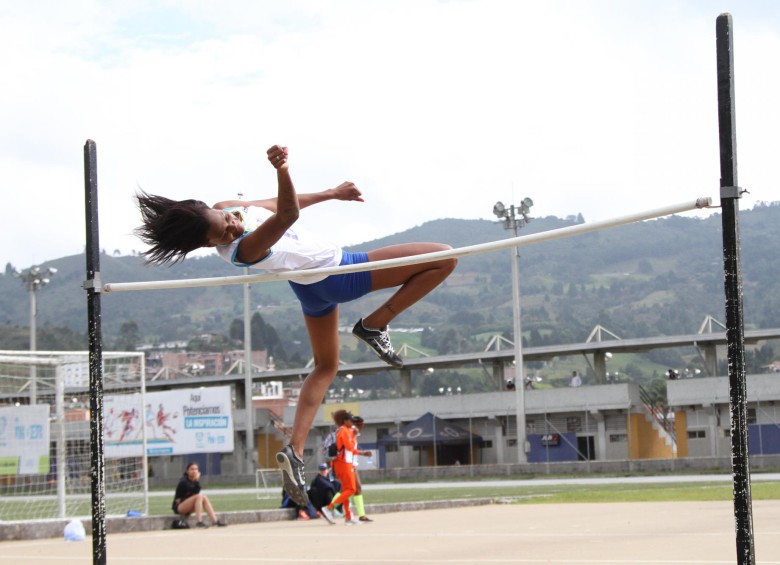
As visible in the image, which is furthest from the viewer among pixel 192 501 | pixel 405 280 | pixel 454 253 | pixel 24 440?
pixel 24 440

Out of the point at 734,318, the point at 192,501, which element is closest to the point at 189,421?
the point at 192,501

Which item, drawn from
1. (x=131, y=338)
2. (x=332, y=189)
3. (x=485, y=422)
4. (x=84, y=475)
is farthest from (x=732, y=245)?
(x=131, y=338)

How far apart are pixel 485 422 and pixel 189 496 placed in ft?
91.0

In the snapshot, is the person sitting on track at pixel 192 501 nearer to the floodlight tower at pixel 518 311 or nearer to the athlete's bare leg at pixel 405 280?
the athlete's bare leg at pixel 405 280

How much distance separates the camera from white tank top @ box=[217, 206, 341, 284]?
569 centimetres

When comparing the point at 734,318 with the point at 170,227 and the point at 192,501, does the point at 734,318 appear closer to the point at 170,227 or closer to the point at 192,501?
the point at 170,227

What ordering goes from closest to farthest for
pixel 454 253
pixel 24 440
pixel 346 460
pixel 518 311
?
pixel 454 253 < pixel 346 460 < pixel 24 440 < pixel 518 311

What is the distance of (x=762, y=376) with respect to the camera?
3447 centimetres

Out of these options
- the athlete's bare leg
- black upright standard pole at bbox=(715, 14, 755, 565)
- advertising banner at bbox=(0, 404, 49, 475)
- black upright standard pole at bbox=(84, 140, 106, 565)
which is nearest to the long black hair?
black upright standard pole at bbox=(84, 140, 106, 565)

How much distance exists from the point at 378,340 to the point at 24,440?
11.2 meters

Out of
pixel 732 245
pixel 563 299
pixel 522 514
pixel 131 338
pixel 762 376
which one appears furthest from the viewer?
pixel 563 299

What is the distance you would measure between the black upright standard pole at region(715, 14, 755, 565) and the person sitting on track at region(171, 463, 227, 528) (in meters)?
11.1

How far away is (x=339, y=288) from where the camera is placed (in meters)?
6.01

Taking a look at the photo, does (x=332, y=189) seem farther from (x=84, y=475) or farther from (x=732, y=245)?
(x=84, y=475)
